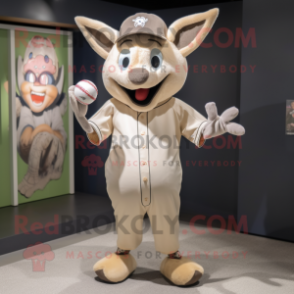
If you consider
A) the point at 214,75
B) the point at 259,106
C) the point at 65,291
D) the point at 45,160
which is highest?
the point at 214,75

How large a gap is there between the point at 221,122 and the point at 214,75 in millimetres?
1936

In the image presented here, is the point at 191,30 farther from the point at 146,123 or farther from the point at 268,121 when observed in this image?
the point at 268,121

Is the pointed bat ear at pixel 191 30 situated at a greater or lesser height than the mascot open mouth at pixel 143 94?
greater

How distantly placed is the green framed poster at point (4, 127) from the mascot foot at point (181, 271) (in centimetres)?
208

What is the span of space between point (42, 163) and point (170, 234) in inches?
86.3

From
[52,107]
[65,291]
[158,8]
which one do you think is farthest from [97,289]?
[158,8]

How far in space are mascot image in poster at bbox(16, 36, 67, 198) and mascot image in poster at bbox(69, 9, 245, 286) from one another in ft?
5.47

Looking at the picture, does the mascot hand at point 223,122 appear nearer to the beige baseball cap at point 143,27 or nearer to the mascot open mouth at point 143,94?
the mascot open mouth at point 143,94

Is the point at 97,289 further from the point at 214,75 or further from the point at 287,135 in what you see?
the point at 214,75

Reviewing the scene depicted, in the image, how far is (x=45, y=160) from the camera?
14.3ft

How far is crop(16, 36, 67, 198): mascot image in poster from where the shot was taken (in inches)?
162

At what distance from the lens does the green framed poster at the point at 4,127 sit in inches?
155

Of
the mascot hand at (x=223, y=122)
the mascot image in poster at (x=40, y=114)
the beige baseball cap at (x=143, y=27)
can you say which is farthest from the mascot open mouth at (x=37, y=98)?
the mascot hand at (x=223, y=122)

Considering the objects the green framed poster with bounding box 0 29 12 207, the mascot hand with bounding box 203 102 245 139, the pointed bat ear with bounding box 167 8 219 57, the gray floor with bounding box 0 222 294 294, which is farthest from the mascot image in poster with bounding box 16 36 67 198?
the mascot hand with bounding box 203 102 245 139
